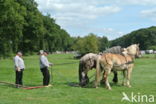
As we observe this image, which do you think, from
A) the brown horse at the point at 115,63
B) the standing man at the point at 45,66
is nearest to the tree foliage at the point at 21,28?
the standing man at the point at 45,66

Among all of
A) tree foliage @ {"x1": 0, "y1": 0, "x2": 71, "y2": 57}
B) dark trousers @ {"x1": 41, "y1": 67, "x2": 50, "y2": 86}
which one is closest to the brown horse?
dark trousers @ {"x1": 41, "y1": 67, "x2": 50, "y2": 86}

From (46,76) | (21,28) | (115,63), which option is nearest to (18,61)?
(46,76)

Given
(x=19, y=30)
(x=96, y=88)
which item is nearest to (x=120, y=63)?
(x=96, y=88)

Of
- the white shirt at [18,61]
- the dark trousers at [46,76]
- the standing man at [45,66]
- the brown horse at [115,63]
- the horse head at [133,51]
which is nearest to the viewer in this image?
the brown horse at [115,63]

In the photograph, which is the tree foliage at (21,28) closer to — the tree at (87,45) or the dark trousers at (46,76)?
the tree at (87,45)

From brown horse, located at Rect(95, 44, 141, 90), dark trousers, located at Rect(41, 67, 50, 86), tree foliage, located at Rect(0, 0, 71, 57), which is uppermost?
tree foliage, located at Rect(0, 0, 71, 57)

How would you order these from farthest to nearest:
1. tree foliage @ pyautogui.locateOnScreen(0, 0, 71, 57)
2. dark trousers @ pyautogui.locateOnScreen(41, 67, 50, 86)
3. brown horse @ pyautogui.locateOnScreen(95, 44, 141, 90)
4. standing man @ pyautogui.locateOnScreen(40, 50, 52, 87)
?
tree foliage @ pyautogui.locateOnScreen(0, 0, 71, 57) → dark trousers @ pyautogui.locateOnScreen(41, 67, 50, 86) → standing man @ pyautogui.locateOnScreen(40, 50, 52, 87) → brown horse @ pyautogui.locateOnScreen(95, 44, 141, 90)

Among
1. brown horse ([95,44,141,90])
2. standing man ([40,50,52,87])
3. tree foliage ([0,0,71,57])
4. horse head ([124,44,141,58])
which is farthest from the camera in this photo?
tree foliage ([0,0,71,57])

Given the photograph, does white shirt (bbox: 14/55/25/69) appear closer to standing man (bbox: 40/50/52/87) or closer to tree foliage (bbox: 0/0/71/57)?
standing man (bbox: 40/50/52/87)

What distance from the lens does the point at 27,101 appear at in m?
10.4

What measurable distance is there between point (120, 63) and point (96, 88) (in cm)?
163

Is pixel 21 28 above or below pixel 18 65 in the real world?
above

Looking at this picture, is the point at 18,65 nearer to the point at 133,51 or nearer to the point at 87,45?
the point at 133,51

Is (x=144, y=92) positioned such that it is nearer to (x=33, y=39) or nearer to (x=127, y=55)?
(x=127, y=55)
